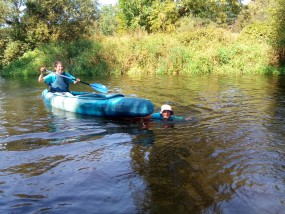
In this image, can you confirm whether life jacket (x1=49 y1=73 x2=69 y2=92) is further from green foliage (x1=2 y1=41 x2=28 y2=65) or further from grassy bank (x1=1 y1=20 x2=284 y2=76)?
green foliage (x1=2 y1=41 x2=28 y2=65)

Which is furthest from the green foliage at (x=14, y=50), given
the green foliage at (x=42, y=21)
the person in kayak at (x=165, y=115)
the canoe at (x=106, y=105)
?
the person in kayak at (x=165, y=115)

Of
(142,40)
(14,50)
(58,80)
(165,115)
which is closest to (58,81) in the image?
(58,80)

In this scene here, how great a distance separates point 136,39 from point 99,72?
274 centimetres

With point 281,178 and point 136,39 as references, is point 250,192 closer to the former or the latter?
point 281,178

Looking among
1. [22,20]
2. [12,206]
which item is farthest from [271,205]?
[22,20]

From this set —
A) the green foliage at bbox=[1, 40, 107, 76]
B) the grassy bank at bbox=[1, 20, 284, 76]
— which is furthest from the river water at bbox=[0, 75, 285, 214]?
the green foliage at bbox=[1, 40, 107, 76]

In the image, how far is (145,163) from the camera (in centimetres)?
375

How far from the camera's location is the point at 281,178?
3.21 metres

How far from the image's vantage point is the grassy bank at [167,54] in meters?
15.1

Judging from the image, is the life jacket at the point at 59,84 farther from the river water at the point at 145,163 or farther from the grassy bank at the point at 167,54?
the grassy bank at the point at 167,54

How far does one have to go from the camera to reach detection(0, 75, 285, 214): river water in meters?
2.79

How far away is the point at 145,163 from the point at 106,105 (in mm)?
2466

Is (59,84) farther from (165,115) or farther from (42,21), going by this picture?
(42,21)

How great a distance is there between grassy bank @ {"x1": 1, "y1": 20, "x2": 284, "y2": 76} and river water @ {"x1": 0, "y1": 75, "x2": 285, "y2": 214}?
8662 mm
